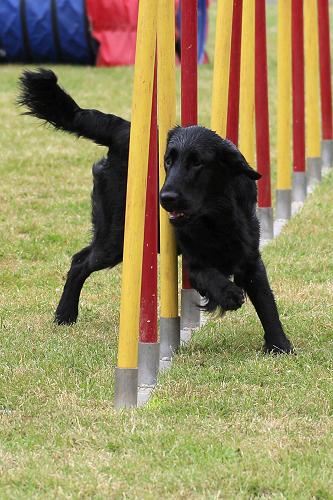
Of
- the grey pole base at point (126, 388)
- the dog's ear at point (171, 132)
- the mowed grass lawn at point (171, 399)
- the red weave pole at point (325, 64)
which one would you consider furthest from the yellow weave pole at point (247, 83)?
the grey pole base at point (126, 388)

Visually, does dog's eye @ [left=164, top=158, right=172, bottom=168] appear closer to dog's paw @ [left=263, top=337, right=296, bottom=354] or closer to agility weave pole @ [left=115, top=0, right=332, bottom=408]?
agility weave pole @ [left=115, top=0, right=332, bottom=408]

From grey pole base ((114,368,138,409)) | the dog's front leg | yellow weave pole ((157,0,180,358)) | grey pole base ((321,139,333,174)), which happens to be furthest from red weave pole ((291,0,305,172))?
grey pole base ((114,368,138,409))

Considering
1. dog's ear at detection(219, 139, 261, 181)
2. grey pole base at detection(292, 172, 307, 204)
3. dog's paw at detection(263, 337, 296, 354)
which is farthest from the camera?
grey pole base at detection(292, 172, 307, 204)

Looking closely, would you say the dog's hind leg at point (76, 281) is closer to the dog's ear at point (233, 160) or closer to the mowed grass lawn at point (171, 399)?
the mowed grass lawn at point (171, 399)

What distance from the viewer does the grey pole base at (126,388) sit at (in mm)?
4203

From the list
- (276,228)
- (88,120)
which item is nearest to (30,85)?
(88,120)

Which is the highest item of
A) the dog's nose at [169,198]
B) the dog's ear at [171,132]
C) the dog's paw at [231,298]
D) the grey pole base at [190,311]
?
the dog's ear at [171,132]

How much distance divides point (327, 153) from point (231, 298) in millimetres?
5726

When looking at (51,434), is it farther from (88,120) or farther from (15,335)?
(88,120)

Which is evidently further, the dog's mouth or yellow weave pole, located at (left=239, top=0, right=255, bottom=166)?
yellow weave pole, located at (left=239, top=0, right=255, bottom=166)

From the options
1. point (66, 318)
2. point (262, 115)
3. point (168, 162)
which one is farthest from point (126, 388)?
point (262, 115)

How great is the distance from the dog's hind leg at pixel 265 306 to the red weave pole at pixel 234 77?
135 centimetres

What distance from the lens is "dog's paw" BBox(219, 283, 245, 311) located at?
461 cm

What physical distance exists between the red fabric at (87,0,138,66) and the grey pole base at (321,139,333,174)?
584cm
